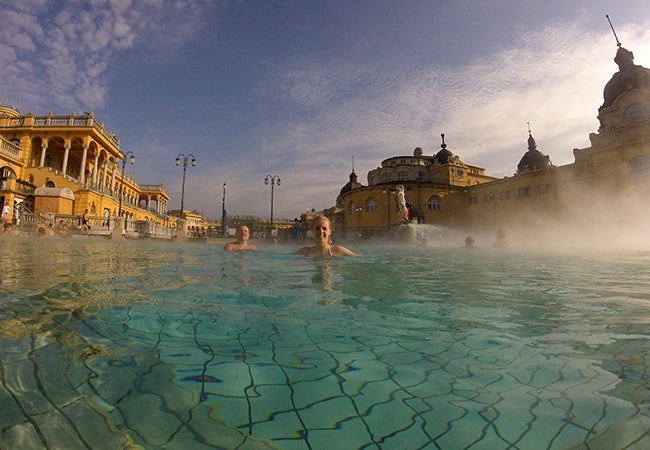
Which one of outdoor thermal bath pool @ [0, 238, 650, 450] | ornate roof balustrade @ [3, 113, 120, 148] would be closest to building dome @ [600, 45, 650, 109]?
outdoor thermal bath pool @ [0, 238, 650, 450]

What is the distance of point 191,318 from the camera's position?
258 centimetres

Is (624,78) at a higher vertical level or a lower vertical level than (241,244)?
higher

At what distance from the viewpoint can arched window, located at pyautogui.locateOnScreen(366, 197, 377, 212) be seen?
4138 centimetres

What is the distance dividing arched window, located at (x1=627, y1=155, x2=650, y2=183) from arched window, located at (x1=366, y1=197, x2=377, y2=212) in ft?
76.7

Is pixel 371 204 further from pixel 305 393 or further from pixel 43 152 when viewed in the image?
pixel 305 393

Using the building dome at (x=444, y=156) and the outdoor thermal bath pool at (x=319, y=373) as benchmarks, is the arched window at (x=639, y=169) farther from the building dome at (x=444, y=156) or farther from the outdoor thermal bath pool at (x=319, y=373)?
the outdoor thermal bath pool at (x=319, y=373)

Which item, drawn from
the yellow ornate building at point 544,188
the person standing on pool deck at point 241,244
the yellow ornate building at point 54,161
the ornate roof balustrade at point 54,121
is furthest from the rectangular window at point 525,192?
the ornate roof balustrade at point 54,121

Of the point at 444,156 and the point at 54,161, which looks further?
the point at 444,156

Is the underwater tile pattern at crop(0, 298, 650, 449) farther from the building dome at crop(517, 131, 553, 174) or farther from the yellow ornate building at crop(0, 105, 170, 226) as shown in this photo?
the building dome at crop(517, 131, 553, 174)

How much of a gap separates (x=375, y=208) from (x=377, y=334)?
130 feet

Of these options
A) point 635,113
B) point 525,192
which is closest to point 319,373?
point 635,113

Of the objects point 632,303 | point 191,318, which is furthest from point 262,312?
point 632,303

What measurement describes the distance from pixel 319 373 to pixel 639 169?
34.8 m

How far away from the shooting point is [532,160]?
47625 mm
